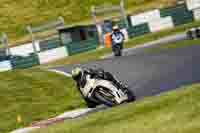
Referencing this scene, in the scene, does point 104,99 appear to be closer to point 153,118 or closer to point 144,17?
point 153,118

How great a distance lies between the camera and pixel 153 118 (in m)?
9.84

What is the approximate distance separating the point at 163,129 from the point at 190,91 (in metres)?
3.17

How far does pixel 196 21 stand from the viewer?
129 ft

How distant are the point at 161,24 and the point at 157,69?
66.2ft

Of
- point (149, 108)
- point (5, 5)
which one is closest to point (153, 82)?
point (149, 108)

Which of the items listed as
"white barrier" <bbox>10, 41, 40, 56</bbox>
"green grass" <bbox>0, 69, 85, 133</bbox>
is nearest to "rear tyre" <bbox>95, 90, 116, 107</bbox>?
"green grass" <bbox>0, 69, 85, 133</bbox>

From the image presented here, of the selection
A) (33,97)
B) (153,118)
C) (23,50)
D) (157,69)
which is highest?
(153,118)

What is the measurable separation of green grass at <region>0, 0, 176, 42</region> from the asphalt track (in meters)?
32.8

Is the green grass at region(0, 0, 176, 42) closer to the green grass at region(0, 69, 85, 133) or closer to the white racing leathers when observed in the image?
the green grass at region(0, 69, 85, 133)

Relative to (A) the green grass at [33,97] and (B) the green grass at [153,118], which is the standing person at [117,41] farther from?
(B) the green grass at [153,118]

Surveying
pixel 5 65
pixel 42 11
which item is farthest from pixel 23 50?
pixel 42 11

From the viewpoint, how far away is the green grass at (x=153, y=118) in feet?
29.2

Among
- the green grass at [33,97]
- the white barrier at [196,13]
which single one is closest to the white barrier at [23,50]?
the white barrier at [196,13]

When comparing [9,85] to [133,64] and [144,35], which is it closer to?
[133,64]
